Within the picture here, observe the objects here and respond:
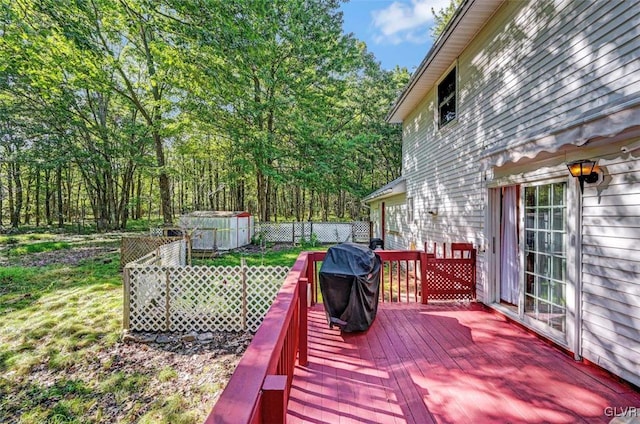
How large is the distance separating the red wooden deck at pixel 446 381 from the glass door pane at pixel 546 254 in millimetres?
A: 364

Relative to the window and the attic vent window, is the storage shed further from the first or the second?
the attic vent window

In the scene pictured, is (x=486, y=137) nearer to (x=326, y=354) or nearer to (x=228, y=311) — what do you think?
(x=326, y=354)

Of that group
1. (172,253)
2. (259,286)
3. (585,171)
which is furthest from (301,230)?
(585,171)

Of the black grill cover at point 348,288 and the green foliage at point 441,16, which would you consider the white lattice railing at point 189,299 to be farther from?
the green foliage at point 441,16

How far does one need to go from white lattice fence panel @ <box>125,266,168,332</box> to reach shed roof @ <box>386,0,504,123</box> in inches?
258

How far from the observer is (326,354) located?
3.25 meters

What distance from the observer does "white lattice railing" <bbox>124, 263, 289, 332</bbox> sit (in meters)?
5.41

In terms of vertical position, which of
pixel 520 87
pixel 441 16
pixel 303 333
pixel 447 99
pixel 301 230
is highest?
pixel 441 16

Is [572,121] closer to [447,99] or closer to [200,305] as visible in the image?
[447,99]

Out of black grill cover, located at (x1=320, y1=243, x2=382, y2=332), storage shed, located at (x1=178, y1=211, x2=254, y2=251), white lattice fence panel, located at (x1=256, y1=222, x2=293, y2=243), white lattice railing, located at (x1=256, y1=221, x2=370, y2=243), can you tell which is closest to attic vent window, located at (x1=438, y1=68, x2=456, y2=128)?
black grill cover, located at (x1=320, y1=243, x2=382, y2=332)

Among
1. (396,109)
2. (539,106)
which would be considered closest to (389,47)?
(396,109)

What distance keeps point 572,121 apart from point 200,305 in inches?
230

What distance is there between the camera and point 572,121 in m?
2.90

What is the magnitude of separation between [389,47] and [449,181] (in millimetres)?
17621
